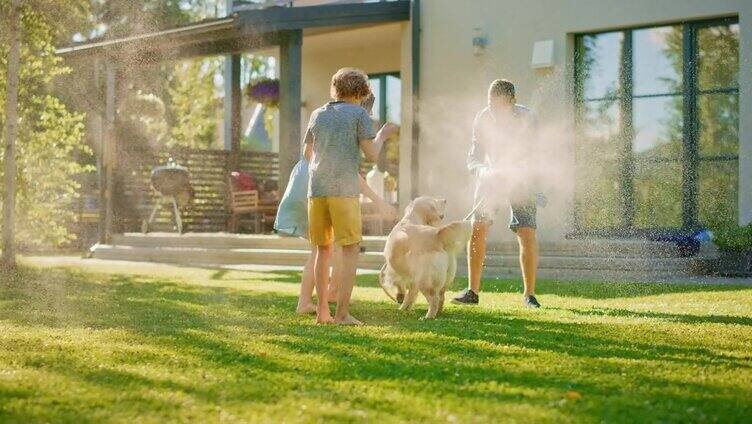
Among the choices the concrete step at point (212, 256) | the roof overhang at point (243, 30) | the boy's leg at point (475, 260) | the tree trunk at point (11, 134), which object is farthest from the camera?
the roof overhang at point (243, 30)

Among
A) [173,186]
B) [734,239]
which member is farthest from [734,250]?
[173,186]

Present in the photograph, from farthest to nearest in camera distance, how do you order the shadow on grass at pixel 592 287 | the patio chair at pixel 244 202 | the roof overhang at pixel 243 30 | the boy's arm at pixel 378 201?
1. the patio chair at pixel 244 202
2. the roof overhang at pixel 243 30
3. the shadow on grass at pixel 592 287
4. the boy's arm at pixel 378 201

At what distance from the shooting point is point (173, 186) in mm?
14164

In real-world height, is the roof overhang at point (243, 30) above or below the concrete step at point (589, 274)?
above

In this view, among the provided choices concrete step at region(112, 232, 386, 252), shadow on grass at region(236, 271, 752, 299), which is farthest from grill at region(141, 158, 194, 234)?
shadow on grass at region(236, 271, 752, 299)

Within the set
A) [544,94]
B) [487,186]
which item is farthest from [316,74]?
[487,186]

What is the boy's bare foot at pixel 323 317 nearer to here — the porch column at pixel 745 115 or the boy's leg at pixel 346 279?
the boy's leg at pixel 346 279

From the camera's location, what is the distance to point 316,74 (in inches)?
624

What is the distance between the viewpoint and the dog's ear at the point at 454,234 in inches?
220

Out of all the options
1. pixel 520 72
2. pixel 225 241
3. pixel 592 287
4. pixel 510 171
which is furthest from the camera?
pixel 225 241

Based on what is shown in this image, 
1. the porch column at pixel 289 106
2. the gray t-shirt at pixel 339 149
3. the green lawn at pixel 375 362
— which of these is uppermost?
the porch column at pixel 289 106

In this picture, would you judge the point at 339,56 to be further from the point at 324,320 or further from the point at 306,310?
the point at 324,320

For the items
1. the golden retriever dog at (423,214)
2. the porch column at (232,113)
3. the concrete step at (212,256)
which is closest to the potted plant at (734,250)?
the concrete step at (212,256)

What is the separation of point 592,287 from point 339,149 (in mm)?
4009
